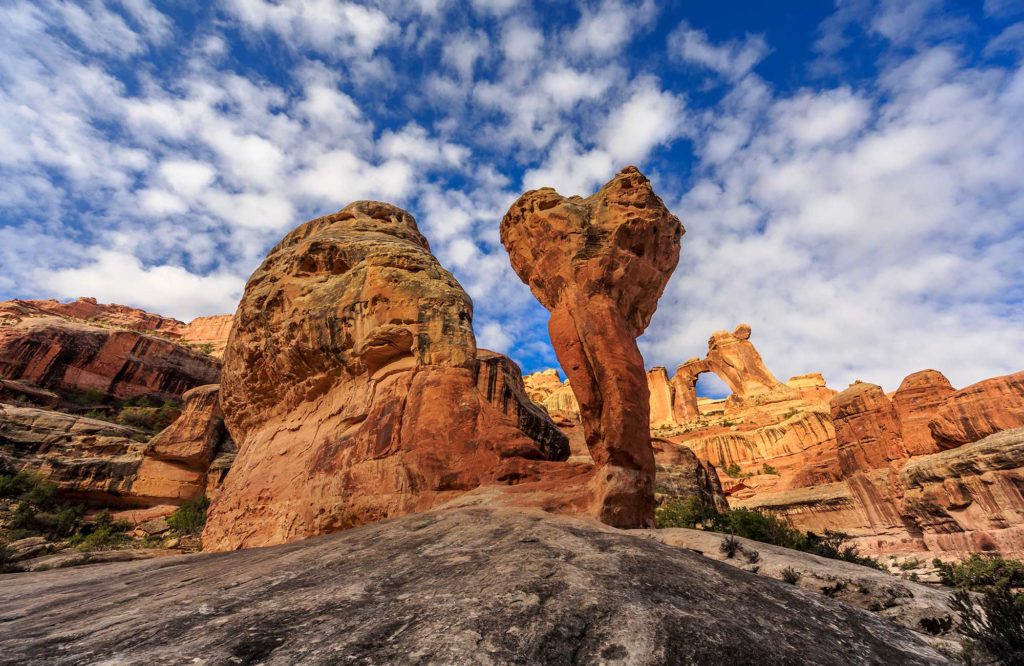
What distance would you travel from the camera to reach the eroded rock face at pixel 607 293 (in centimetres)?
796

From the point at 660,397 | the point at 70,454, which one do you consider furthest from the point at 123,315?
the point at 660,397

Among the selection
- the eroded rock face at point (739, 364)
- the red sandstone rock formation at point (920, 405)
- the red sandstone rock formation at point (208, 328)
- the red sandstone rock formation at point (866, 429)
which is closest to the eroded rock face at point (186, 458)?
the red sandstone rock formation at point (866, 429)

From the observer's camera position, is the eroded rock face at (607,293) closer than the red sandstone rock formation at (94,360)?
Yes

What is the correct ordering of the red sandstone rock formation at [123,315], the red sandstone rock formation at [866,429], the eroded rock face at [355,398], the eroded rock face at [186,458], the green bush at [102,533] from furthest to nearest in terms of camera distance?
the red sandstone rock formation at [123,315]
the red sandstone rock formation at [866,429]
the eroded rock face at [186,458]
the green bush at [102,533]
the eroded rock face at [355,398]

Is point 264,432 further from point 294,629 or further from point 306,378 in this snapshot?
point 294,629

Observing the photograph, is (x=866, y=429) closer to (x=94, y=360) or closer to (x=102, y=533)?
(x=102, y=533)

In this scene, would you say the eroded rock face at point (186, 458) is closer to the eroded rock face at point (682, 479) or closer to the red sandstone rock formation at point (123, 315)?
the eroded rock face at point (682, 479)

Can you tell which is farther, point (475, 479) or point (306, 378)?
point (306, 378)

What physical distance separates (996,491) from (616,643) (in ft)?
95.2

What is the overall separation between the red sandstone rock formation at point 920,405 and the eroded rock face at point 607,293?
3267cm

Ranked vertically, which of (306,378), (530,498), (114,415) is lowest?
(530,498)

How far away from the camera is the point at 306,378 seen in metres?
13.9

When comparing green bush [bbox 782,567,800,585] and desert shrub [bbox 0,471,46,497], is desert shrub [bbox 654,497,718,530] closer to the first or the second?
green bush [bbox 782,567,800,585]

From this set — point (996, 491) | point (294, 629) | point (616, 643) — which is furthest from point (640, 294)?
point (996, 491)
